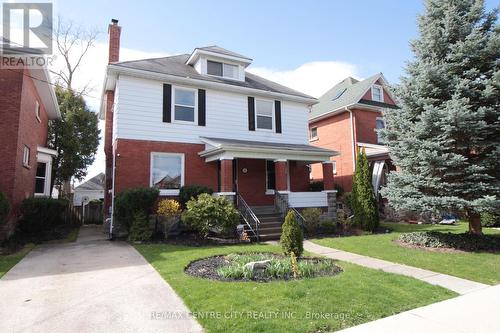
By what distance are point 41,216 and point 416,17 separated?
49.5 feet

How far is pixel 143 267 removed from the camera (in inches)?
290

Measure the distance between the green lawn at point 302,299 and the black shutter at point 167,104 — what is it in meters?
8.61

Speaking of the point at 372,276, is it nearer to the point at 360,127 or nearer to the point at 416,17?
the point at 416,17

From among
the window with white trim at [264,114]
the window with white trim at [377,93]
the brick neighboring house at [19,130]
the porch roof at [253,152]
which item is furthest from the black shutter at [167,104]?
the window with white trim at [377,93]

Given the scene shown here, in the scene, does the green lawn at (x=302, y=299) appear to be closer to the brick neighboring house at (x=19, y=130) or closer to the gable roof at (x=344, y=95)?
the brick neighboring house at (x=19, y=130)

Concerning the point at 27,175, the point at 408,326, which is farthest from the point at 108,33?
the point at 408,326

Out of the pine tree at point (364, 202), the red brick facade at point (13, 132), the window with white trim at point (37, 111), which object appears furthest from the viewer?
the window with white trim at point (37, 111)

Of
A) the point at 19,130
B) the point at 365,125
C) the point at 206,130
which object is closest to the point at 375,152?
the point at 365,125

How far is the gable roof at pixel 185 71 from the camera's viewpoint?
46.3ft

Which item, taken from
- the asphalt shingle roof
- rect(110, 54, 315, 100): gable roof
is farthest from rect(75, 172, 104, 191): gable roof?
the asphalt shingle roof

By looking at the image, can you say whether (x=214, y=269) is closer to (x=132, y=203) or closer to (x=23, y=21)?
(x=132, y=203)

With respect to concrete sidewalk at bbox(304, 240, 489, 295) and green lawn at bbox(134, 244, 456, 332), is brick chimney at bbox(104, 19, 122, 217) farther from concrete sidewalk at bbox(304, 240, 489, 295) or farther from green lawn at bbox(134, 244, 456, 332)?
concrete sidewalk at bbox(304, 240, 489, 295)

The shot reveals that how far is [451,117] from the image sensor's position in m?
9.21

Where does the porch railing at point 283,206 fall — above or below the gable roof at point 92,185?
below
